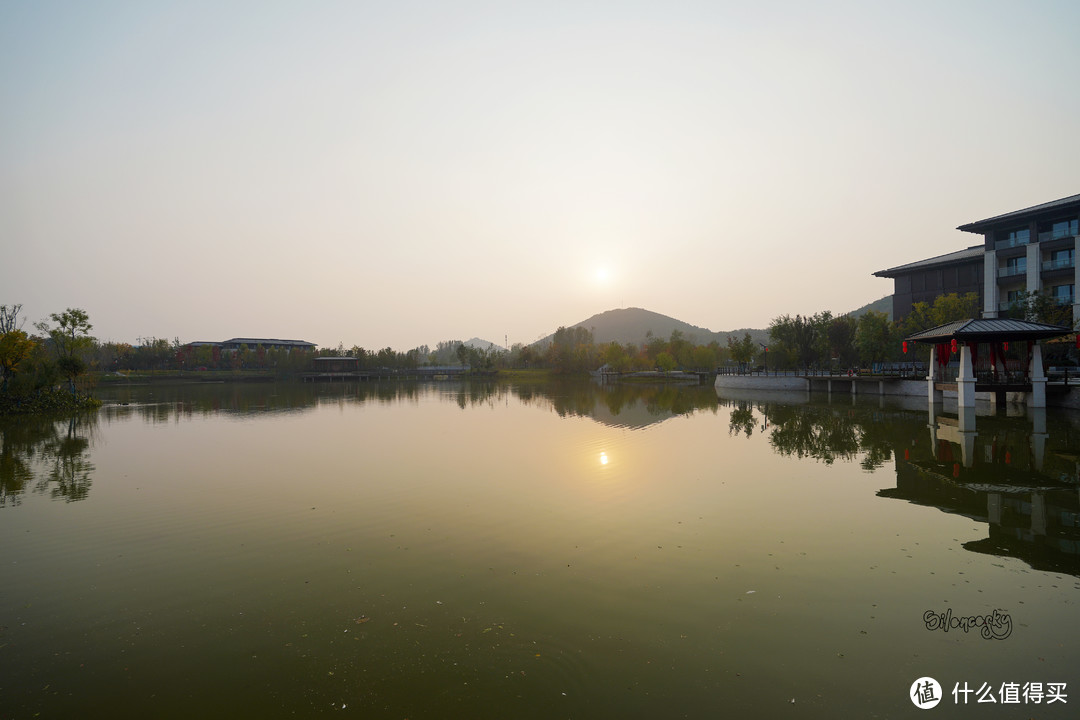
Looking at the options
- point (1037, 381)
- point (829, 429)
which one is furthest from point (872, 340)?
point (829, 429)

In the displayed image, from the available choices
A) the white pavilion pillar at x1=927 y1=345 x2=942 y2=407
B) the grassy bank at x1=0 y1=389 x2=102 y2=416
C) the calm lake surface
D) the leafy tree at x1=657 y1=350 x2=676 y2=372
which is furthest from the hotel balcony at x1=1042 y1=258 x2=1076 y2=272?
the grassy bank at x1=0 y1=389 x2=102 y2=416

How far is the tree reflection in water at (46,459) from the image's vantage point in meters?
14.3

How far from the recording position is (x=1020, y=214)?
49781 mm

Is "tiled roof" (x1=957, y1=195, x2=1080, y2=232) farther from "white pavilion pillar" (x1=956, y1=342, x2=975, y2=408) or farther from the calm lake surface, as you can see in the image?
the calm lake surface

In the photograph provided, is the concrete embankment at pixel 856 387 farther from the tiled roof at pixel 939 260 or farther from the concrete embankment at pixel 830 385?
the tiled roof at pixel 939 260

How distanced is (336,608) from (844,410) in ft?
112

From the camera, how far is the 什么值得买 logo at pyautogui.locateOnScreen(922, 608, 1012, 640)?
6.29 meters

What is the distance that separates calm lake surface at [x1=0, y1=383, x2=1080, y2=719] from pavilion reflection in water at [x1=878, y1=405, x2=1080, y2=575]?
0.11 metres

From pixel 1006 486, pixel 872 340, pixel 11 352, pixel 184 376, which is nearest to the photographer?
pixel 1006 486

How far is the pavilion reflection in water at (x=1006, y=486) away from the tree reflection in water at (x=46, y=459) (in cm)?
1992

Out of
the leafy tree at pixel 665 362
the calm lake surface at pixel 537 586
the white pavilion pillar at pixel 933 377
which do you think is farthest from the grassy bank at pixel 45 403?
the leafy tree at pixel 665 362

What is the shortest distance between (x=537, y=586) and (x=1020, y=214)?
63021mm

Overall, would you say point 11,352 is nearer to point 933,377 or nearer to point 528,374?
point 933,377

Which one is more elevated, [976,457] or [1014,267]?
[1014,267]
